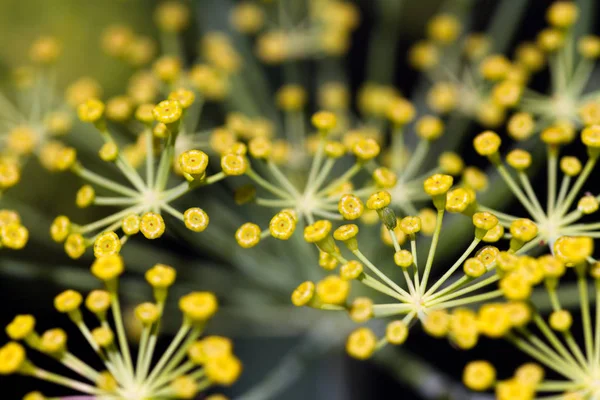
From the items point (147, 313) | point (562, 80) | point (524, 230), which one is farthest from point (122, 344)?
point (562, 80)

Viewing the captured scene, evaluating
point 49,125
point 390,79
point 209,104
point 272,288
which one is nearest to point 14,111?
point 49,125

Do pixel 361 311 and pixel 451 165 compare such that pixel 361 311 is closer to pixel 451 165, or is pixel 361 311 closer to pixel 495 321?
pixel 495 321

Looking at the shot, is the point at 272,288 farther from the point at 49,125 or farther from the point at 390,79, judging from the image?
the point at 390,79

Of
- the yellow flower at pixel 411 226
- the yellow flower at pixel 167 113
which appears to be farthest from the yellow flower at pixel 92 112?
the yellow flower at pixel 411 226

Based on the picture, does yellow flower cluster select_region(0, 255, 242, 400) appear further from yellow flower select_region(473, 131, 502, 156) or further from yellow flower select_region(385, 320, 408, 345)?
yellow flower select_region(473, 131, 502, 156)

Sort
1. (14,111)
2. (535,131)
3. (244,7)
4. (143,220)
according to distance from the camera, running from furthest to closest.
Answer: (244,7), (14,111), (535,131), (143,220)

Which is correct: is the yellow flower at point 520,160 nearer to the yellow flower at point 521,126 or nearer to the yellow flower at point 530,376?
the yellow flower at point 521,126

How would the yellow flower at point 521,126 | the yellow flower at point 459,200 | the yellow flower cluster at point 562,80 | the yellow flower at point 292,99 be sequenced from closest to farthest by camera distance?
1. the yellow flower at point 459,200
2. the yellow flower at point 521,126
3. the yellow flower cluster at point 562,80
4. the yellow flower at point 292,99
